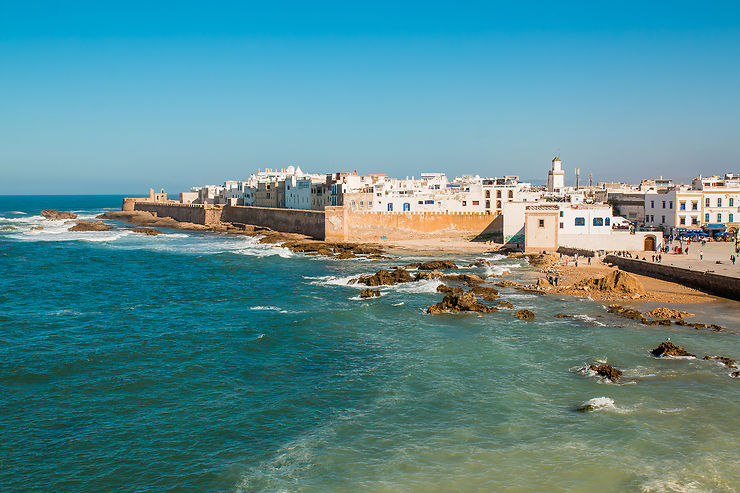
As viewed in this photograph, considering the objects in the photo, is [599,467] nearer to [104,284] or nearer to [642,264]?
[642,264]

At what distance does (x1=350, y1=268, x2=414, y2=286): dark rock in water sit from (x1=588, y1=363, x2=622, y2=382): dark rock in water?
58.1 feet

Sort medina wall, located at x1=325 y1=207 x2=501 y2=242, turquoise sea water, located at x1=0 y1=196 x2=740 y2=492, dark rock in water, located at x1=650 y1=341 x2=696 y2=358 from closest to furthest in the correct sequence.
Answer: turquoise sea water, located at x1=0 y1=196 x2=740 y2=492
dark rock in water, located at x1=650 y1=341 x2=696 y2=358
medina wall, located at x1=325 y1=207 x2=501 y2=242

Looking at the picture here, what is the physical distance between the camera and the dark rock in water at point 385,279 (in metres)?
35.3

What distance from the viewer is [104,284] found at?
37719 mm

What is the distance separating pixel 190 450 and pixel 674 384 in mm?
13454

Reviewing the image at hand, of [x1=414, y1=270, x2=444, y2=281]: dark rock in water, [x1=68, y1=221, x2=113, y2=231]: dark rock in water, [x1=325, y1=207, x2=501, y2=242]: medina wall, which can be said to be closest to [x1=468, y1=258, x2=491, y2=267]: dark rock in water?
[x1=414, y1=270, x2=444, y2=281]: dark rock in water

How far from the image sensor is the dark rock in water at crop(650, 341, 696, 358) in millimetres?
20094

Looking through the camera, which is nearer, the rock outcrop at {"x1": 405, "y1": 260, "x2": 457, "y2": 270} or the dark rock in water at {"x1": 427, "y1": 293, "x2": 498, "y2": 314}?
the dark rock in water at {"x1": 427, "y1": 293, "x2": 498, "y2": 314}

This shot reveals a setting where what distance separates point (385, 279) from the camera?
117 feet

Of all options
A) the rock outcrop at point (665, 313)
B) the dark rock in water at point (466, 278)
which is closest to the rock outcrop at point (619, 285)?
the rock outcrop at point (665, 313)

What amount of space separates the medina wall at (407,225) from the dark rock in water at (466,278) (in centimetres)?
2337

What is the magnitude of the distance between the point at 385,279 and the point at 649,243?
20825mm

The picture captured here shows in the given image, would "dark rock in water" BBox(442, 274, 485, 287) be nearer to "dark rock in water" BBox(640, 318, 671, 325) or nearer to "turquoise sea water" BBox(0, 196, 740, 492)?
"turquoise sea water" BBox(0, 196, 740, 492)

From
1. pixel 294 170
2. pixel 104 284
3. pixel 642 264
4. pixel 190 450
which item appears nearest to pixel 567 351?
pixel 190 450
